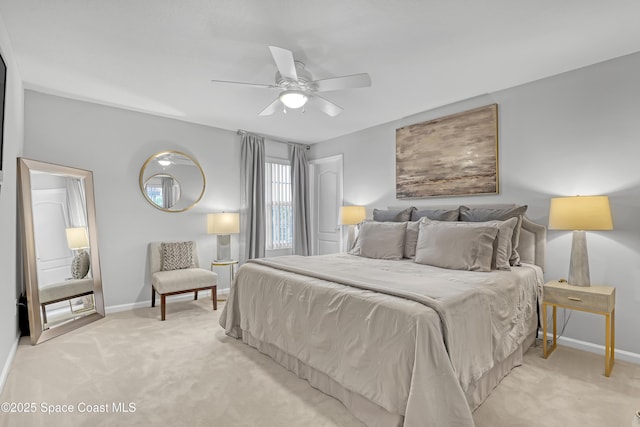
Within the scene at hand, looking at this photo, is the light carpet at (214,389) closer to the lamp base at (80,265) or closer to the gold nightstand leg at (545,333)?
the gold nightstand leg at (545,333)

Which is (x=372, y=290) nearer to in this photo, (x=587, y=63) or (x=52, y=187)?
(x=587, y=63)

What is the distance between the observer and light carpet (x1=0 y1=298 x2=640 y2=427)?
1803mm

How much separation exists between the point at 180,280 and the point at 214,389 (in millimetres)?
1783

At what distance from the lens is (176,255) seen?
4094 millimetres

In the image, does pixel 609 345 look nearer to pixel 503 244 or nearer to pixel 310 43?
pixel 503 244

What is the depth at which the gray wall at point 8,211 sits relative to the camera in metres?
2.18

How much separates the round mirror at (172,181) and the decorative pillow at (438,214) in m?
2.98

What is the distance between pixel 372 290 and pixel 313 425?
82 cm

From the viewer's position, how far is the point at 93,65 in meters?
2.76

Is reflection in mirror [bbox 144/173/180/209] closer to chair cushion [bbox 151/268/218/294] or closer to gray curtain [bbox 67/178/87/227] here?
gray curtain [bbox 67/178/87/227]

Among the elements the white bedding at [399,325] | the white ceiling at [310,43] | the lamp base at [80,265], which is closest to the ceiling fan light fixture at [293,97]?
the white ceiling at [310,43]

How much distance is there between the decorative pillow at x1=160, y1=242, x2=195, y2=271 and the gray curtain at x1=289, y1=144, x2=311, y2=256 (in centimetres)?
184

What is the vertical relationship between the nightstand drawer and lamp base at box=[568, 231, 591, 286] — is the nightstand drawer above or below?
below

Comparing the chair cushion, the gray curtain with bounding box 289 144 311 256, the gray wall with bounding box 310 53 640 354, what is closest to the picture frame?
the gray wall with bounding box 310 53 640 354
